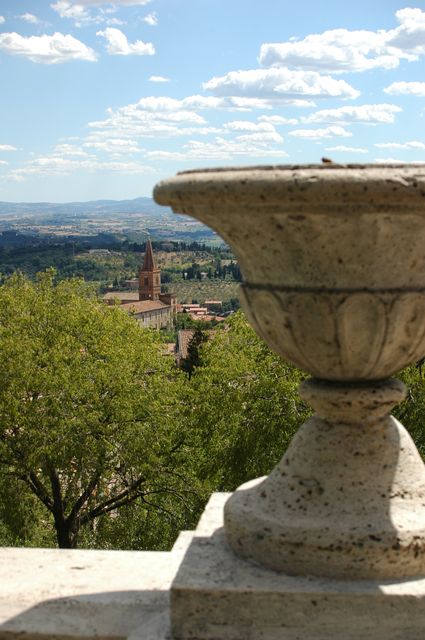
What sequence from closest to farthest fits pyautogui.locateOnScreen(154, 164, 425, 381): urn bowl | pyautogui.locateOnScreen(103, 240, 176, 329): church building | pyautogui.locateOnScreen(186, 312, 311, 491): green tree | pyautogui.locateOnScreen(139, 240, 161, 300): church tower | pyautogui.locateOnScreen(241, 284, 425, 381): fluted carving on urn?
pyautogui.locateOnScreen(154, 164, 425, 381): urn bowl
pyautogui.locateOnScreen(241, 284, 425, 381): fluted carving on urn
pyautogui.locateOnScreen(186, 312, 311, 491): green tree
pyautogui.locateOnScreen(103, 240, 176, 329): church building
pyautogui.locateOnScreen(139, 240, 161, 300): church tower

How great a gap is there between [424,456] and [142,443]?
20.3ft

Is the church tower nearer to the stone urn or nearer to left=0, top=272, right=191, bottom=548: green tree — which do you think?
left=0, top=272, right=191, bottom=548: green tree

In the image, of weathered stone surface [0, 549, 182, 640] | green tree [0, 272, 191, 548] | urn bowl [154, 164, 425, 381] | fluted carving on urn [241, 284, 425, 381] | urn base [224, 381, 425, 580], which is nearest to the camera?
urn bowl [154, 164, 425, 381]

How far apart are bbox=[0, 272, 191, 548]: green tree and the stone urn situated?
13.4m

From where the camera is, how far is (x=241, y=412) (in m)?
16.9

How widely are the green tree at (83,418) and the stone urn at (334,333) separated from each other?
13.4 meters

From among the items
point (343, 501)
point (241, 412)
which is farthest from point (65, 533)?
point (343, 501)

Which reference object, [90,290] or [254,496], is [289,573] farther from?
[90,290]

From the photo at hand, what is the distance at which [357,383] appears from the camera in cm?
325

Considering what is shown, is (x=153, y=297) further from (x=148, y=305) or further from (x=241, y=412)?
(x=241, y=412)

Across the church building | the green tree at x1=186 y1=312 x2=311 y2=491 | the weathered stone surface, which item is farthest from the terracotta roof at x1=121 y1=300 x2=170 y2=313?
the weathered stone surface

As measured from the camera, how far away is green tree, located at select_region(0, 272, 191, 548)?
16.6m

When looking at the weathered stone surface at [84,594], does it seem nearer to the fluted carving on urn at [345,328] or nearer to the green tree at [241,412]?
the fluted carving on urn at [345,328]

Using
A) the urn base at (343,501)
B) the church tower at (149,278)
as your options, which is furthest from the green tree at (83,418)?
the church tower at (149,278)
